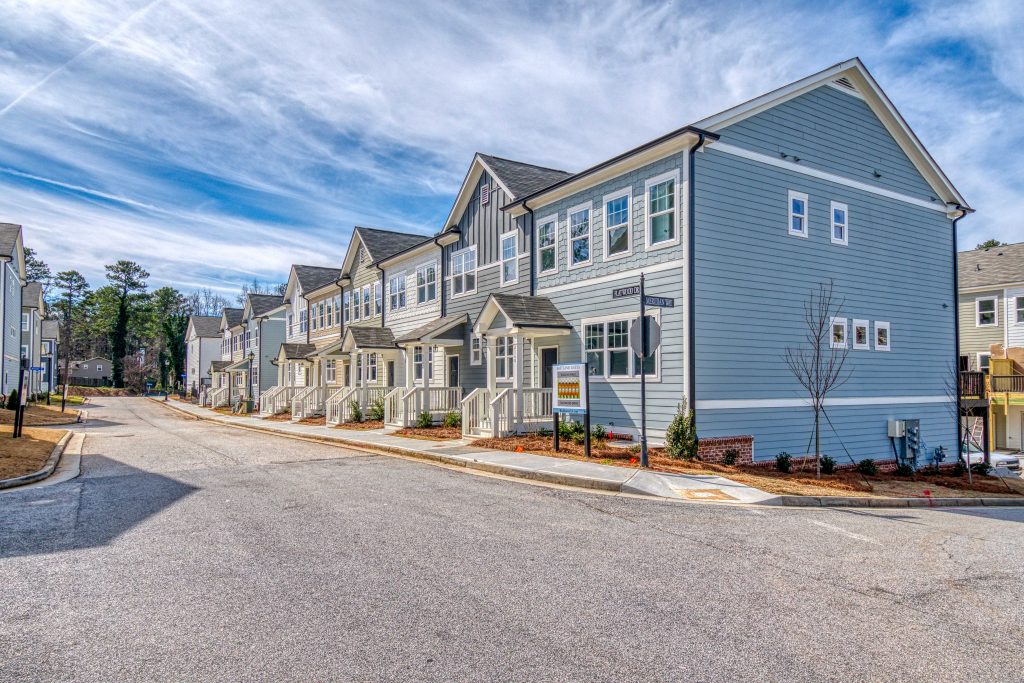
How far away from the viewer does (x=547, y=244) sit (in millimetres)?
19391

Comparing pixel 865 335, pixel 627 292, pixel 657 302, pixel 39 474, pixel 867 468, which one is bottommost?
pixel 867 468

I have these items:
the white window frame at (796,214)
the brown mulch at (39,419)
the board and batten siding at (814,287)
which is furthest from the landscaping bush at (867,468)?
the brown mulch at (39,419)

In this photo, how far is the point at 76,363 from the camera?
3231 inches

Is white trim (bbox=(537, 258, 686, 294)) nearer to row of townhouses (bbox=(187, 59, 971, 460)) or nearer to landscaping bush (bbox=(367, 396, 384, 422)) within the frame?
row of townhouses (bbox=(187, 59, 971, 460))

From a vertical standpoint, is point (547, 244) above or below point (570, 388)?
above

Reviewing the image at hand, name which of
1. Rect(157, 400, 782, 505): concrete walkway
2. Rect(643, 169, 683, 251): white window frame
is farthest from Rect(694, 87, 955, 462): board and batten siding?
Rect(157, 400, 782, 505): concrete walkway

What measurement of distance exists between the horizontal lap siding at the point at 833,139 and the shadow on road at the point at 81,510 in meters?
13.8

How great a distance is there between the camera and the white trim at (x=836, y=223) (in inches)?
690

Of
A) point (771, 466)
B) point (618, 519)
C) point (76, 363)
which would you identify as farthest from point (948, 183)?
point (76, 363)

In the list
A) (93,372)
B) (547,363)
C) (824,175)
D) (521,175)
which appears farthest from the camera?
(93,372)

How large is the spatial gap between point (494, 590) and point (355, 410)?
21255 millimetres

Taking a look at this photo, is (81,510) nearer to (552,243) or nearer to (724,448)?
(724,448)

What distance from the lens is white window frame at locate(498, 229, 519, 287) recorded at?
2066 centimetres

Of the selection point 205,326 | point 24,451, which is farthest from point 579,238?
point 205,326
